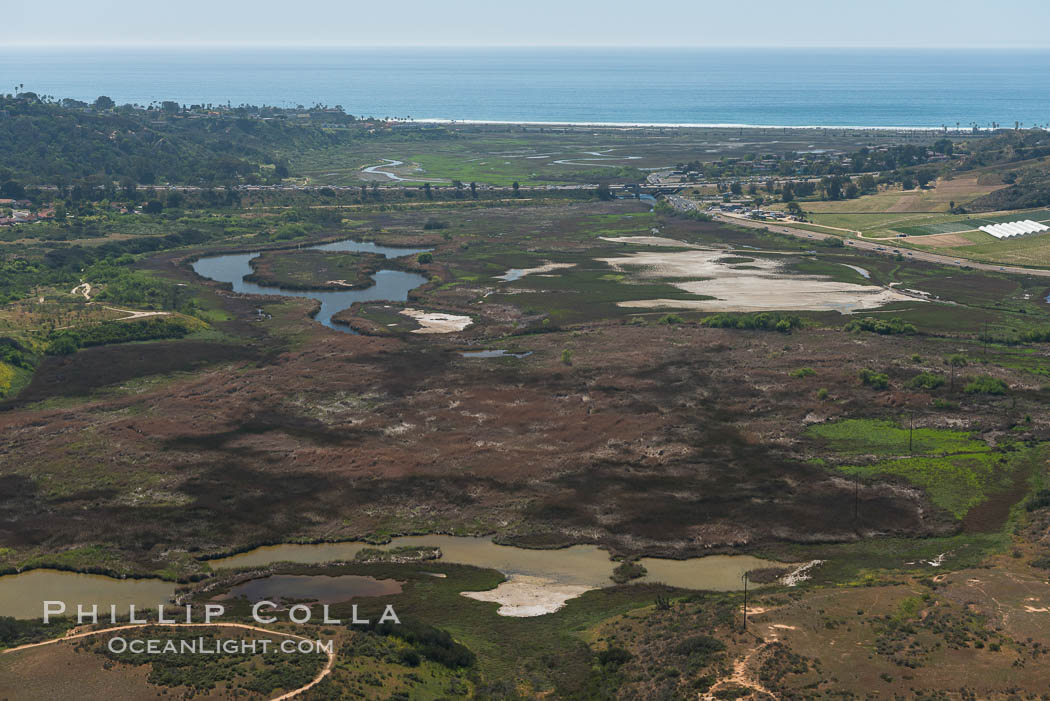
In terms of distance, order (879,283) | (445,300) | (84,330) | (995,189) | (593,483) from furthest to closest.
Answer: (995,189) < (879,283) < (445,300) < (84,330) < (593,483)

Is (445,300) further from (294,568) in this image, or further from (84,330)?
(294,568)

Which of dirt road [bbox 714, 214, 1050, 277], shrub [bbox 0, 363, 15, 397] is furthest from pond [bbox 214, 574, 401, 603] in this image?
dirt road [bbox 714, 214, 1050, 277]

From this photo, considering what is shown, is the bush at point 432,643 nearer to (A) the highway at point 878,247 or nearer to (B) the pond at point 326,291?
(B) the pond at point 326,291

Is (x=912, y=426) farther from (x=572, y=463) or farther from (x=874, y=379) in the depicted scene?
(x=572, y=463)

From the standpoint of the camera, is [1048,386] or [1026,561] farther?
[1048,386]

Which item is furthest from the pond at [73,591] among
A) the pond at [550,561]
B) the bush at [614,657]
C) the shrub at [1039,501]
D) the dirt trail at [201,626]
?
the shrub at [1039,501]

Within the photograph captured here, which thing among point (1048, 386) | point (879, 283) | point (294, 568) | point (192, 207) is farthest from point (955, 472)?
point (192, 207)

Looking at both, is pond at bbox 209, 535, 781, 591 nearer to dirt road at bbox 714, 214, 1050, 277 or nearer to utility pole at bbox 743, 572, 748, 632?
utility pole at bbox 743, 572, 748, 632
